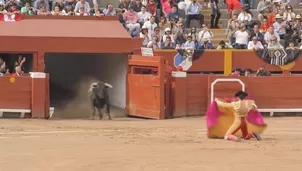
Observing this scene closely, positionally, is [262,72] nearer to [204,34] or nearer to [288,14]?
[204,34]

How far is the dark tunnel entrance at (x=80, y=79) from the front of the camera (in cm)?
2006

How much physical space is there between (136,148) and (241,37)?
31.9 feet

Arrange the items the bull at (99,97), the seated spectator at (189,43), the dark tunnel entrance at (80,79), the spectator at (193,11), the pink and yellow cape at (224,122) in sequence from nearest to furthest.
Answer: the pink and yellow cape at (224,122)
the bull at (99,97)
the dark tunnel entrance at (80,79)
the seated spectator at (189,43)
the spectator at (193,11)

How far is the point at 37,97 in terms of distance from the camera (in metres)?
18.3

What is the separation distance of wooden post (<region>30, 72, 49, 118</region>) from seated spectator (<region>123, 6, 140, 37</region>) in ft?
12.6

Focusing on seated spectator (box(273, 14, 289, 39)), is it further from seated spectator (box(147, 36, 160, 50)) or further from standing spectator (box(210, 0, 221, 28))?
seated spectator (box(147, 36, 160, 50))

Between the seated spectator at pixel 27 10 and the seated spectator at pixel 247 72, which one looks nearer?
the seated spectator at pixel 247 72

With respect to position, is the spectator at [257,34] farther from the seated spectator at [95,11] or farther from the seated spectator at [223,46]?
the seated spectator at [95,11]

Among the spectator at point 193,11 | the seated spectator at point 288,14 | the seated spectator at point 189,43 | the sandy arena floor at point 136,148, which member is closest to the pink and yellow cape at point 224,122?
the sandy arena floor at point 136,148

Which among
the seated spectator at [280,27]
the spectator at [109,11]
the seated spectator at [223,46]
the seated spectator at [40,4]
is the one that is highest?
the seated spectator at [40,4]

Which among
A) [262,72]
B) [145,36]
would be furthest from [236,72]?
[145,36]

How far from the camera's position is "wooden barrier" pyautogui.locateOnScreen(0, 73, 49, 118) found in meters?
18.2

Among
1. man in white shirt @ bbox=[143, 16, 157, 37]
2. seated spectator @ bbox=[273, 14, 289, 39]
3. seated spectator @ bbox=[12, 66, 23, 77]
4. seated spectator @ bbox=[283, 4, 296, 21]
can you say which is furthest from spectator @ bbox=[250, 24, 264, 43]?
seated spectator @ bbox=[12, 66, 23, 77]

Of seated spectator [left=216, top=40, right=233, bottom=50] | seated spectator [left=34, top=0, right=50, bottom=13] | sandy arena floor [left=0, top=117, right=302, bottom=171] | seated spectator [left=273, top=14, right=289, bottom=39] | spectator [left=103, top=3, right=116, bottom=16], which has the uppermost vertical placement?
seated spectator [left=34, top=0, right=50, bottom=13]
